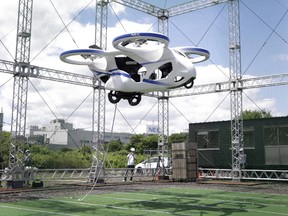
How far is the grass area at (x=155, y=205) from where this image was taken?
10586 mm

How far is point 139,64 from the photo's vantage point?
1073 cm

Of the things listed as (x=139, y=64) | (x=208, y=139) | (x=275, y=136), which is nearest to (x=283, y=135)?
(x=275, y=136)

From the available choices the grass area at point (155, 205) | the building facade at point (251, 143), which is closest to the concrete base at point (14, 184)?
the grass area at point (155, 205)

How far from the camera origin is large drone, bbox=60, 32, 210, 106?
33.2ft

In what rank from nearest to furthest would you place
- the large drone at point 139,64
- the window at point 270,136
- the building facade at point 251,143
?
the large drone at point 139,64 → the building facade at point 251,143 → the window at point 270,136

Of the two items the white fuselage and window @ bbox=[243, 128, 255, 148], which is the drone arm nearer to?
the white fuselage

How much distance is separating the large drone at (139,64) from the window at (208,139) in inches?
613

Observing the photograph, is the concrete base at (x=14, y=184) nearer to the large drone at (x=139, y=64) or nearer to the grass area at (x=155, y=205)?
the grass area at (x=155, y=205)

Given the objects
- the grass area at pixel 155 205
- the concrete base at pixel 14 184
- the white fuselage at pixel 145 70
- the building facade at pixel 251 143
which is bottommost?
the grass area at pixel 155 205

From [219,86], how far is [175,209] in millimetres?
13089

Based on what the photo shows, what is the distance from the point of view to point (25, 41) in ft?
59.3

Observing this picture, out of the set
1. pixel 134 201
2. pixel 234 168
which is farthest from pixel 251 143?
pixel 134 201

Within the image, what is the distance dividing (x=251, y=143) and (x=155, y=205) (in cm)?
1421

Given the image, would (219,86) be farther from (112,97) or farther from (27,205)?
(27,205)
